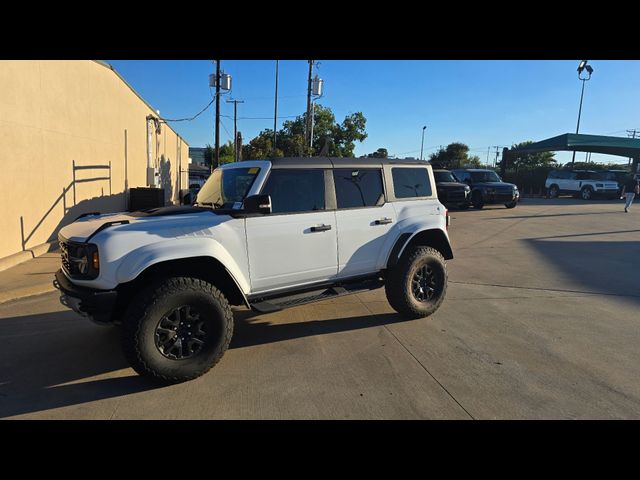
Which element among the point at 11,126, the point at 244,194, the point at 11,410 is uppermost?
the point at 11,126

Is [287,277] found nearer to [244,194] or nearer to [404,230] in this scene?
[244,194]

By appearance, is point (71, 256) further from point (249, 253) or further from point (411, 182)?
point (411, 182)

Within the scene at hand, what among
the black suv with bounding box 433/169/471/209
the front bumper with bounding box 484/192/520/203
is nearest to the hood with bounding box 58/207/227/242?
the black suv with bounding box 433/169/471/209

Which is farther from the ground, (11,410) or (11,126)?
(11,126)

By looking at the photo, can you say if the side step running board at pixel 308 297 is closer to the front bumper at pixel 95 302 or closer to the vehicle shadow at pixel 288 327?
the vehicle shadow at pixel 288 327

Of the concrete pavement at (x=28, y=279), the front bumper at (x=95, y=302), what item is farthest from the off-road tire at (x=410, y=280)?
the concrete pavement at (x=28, y=279)

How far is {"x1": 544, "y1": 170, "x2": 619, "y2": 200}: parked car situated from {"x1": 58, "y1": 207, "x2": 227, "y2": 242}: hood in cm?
2887

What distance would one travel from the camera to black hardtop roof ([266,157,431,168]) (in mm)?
4371

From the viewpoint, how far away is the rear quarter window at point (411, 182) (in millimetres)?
5207

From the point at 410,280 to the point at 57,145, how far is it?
8.61m
